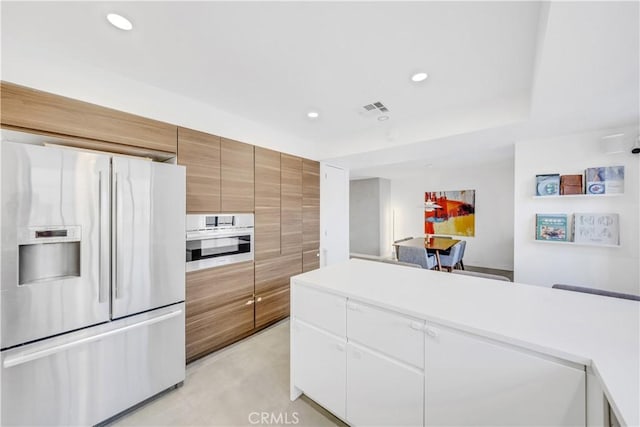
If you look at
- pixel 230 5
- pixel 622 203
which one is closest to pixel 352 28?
pixel 230 5

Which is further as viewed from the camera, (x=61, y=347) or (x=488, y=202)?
(x=488, y=202)

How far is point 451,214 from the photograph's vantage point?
6.14 metres

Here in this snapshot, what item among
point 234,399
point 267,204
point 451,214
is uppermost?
point 267,204

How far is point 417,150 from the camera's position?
10.4 feet

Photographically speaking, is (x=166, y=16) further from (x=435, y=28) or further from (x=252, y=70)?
(x=435, y=28)

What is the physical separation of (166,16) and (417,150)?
285 cm

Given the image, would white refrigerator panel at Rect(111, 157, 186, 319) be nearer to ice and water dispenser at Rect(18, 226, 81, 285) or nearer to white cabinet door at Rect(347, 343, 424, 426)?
ice and water dispenser at Rect(18, 226, 81, 285)

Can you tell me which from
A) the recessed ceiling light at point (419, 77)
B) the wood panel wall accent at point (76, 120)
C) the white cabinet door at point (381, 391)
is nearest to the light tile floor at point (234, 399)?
the white cabinet door at point (381, 391)

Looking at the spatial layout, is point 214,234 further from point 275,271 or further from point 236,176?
point 275,271

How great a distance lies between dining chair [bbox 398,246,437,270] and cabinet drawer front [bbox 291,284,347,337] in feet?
9.64

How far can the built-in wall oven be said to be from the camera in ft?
7.47

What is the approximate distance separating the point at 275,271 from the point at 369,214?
15.2 ft

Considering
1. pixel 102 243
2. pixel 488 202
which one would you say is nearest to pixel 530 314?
pixel 102 243

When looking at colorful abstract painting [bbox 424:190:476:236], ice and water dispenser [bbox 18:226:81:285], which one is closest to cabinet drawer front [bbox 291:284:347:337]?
ice and water dispenser [bbox 18:226:81:285]
